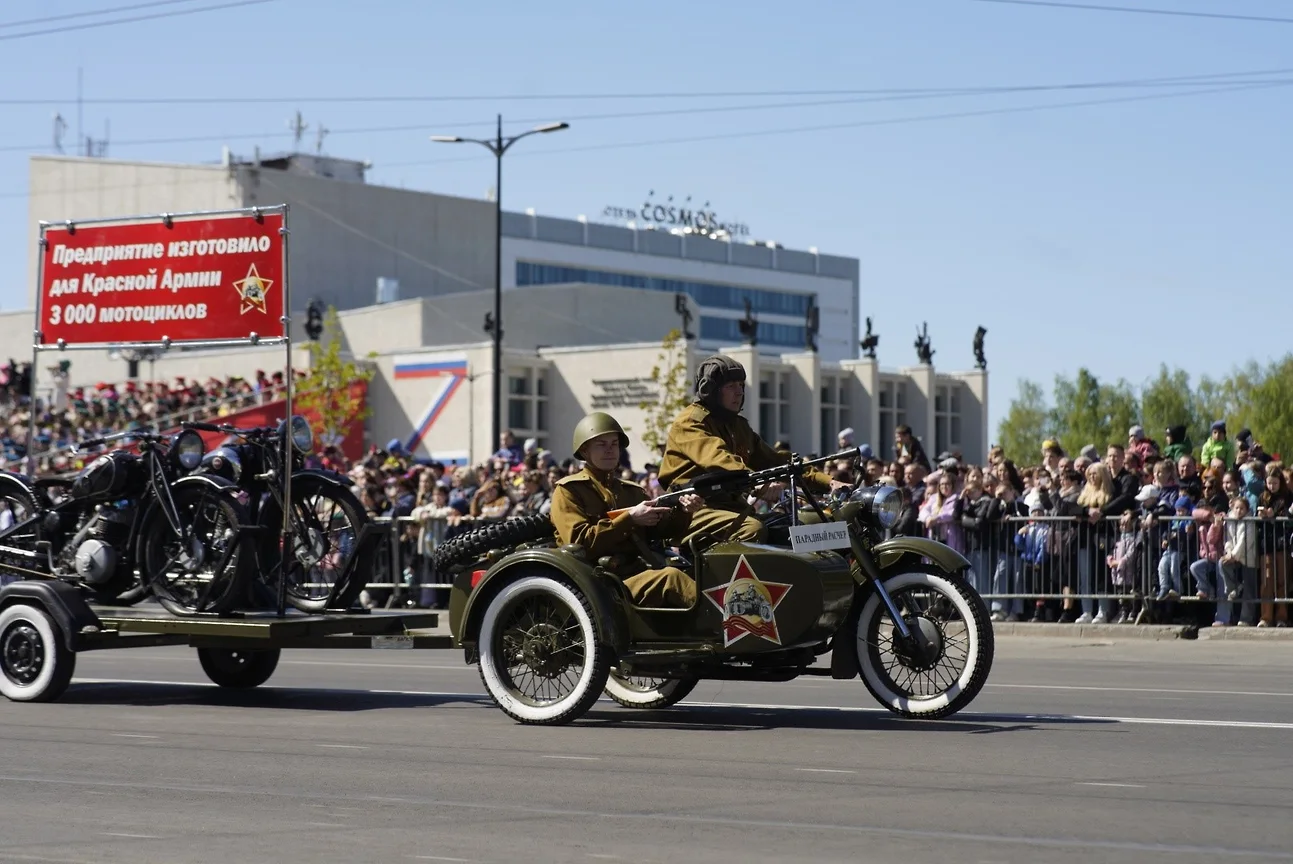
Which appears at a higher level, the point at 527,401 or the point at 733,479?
the point at 527,401

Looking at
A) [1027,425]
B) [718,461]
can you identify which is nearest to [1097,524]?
[718,461]

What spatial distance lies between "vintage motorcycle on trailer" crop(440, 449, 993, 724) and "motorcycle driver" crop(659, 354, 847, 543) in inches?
4.6

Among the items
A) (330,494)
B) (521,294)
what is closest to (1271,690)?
(330,494)

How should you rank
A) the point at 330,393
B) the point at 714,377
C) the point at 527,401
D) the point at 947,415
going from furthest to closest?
1. the point at 947,415
2. the point at 527,401
3. the point at 330,393
4. the point at 714,377

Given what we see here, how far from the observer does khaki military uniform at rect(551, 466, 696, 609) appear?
1113 cm

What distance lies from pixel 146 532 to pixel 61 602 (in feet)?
2.28

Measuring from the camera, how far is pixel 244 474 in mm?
13164

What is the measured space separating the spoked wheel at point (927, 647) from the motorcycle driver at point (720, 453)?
2.68ft

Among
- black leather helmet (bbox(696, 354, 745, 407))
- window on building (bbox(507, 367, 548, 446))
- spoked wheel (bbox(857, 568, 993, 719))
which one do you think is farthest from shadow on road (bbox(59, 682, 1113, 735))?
window on building (bbox(507, 367, 548, 446))

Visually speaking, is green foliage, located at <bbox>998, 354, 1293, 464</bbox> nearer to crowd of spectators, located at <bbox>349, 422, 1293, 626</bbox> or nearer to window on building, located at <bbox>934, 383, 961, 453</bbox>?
window on building, located at <bbox>934, 383, 961, 453</bbox>

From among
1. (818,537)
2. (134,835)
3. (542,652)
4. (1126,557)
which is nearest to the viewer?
(134,835)

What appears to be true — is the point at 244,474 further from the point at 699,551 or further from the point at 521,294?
the point at 521,294

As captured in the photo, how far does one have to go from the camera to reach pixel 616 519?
11.1 m

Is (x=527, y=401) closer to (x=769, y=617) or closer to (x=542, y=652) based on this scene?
(x=542, y=652)
